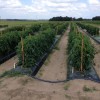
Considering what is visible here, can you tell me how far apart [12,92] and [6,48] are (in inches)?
319

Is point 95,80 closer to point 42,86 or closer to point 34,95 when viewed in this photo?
point 42,86

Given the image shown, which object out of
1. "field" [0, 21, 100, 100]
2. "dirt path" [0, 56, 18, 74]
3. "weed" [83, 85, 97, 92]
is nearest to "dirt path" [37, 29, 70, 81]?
"field" [0, 21, 100, 100]

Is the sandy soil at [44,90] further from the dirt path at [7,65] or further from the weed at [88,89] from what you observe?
the dirt path at [7,65]

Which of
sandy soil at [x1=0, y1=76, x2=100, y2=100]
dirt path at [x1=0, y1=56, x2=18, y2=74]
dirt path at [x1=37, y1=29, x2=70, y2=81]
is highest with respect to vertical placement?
sandy soil at [x1=0, y1=76, x2=100, y2=100]

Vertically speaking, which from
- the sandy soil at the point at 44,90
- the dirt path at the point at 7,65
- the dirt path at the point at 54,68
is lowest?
the dirt path at the point at 7,65

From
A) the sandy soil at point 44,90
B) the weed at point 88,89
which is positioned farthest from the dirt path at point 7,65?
the weed at point 88,89

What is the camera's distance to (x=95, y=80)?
10.7 metres

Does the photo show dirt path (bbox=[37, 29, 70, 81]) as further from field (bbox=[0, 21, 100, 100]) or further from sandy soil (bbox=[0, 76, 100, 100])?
sandy soil (bbox=[0, 76, 100, 100])

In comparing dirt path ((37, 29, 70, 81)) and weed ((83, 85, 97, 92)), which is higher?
weed ((83, 85, 97, 92))

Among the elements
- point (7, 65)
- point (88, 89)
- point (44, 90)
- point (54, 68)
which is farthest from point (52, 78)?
point (7, 65)

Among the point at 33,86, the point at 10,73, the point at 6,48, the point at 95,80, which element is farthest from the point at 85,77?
the point at 6,48

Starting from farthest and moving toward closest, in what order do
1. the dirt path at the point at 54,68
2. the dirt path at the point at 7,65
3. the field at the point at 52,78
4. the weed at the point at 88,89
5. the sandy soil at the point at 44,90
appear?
the dirt path at the point at 7,65
the dirt path at the point at 54,68
the weed at the point at 88,89
the field at the point at 52,78
the sandy soil at the point at 44,90

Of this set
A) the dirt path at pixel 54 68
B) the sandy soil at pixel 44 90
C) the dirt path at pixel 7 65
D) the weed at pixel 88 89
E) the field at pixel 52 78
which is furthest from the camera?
the dirt path at pixel 7 65

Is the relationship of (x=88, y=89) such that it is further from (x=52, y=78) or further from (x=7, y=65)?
(x=7, y=65)
